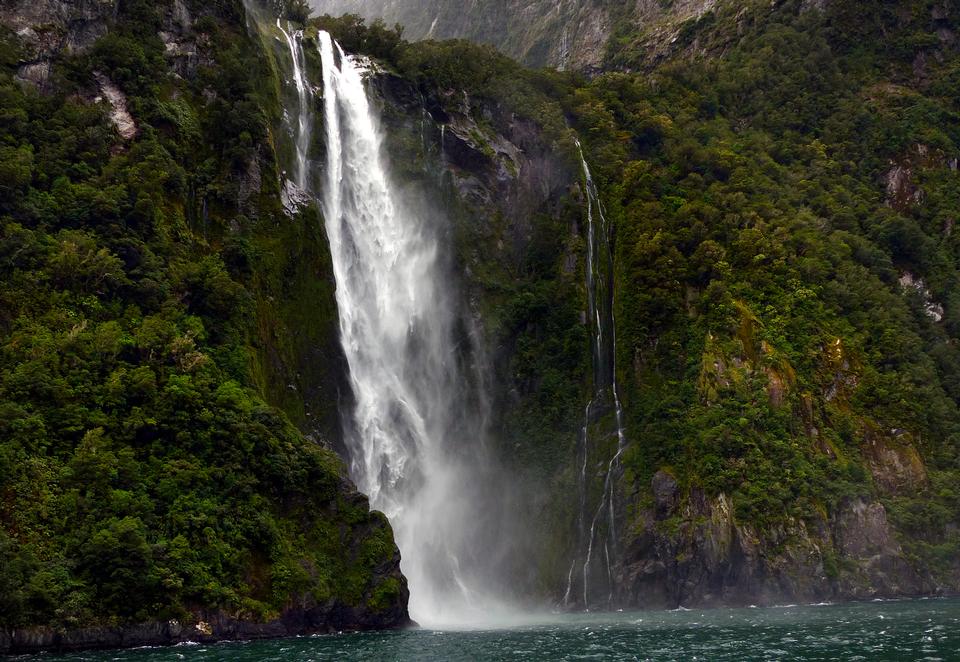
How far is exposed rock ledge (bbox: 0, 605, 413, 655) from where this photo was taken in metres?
26.3

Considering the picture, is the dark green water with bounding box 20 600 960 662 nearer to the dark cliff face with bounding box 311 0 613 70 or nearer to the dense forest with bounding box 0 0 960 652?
the dense forest with bounding box 0 0 960 652

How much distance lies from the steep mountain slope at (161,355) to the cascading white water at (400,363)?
2.56 metres

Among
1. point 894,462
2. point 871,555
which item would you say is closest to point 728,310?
point 894,462

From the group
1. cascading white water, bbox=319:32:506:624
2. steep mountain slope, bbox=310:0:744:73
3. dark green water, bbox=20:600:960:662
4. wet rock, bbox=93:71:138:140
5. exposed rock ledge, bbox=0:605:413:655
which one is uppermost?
steep mountain slope, bbox=310:0:744:73

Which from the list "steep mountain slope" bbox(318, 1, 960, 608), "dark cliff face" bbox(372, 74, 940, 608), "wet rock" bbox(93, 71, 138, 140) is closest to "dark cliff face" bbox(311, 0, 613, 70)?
"steep mountain slope" bbox(318, 1, 960, 608)

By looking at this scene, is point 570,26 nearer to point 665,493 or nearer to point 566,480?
point 566,480

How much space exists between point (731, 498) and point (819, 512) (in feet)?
13.7

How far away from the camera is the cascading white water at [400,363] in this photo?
44469mm

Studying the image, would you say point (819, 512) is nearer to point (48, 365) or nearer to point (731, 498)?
point (731, 498)

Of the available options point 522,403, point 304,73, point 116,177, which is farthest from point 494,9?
point 116,177

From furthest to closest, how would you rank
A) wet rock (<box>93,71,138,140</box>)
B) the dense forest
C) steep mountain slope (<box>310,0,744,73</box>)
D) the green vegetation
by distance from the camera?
Result: steep mountain slope (<box>310,0,744,73</box>) < the green vegetation < wet rock (<box>93,71,138,140</box>) < the dense forest

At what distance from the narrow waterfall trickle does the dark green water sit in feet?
30.4

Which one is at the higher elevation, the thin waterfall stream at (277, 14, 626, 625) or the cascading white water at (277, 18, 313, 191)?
the cascading white water at (277, 18, 313, 191)

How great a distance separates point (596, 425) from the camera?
50.3 m
